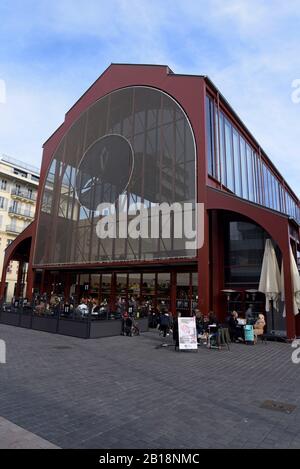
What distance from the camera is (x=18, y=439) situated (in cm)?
438

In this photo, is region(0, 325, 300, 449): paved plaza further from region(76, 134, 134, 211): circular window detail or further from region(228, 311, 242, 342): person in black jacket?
region(76, 134, 134, 211): circular window detail

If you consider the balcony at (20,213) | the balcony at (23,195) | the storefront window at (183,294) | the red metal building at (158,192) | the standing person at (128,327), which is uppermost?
the balcony at (23,195)

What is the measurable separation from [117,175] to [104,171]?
176 centimetres

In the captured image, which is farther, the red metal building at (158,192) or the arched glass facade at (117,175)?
the arched glass facade at (117,175)

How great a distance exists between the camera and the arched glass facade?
20703 mm

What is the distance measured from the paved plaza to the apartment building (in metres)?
40.8

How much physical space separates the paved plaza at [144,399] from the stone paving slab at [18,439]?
0.01 metres

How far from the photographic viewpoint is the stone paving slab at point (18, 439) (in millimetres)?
4191

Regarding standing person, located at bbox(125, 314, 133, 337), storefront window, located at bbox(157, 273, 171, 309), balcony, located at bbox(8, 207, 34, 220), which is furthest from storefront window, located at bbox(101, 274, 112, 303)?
balcony, located at bbox(8, 207, 34, 220)

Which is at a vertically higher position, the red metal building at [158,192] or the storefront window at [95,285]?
the red metal building at [158,192]

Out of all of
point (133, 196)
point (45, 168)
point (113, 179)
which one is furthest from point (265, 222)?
point (45, 168)

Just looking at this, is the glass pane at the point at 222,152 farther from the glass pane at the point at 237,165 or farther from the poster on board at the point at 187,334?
the poster on board at the point at 187,334

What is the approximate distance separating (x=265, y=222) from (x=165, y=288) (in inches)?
333

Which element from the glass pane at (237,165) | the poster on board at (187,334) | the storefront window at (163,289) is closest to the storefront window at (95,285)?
the storefront window at (163,289)
